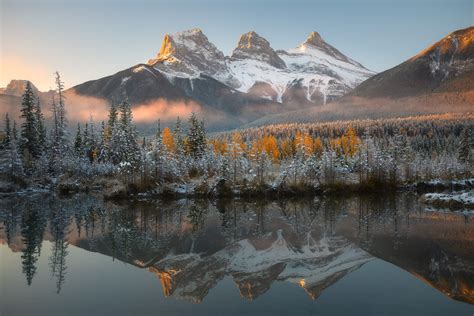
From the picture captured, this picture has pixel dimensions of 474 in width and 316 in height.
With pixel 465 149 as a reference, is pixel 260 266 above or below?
below

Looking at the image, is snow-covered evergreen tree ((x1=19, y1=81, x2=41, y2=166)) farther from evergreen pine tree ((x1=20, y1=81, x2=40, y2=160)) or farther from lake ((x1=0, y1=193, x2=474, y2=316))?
lake ((x1=0, y1=193, x2=474, y2=316))

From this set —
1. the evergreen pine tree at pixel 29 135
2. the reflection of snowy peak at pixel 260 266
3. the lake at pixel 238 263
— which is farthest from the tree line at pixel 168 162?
the reflection of snowy peak at pixel 260 266

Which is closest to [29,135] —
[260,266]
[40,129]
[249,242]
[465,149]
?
[40,129]

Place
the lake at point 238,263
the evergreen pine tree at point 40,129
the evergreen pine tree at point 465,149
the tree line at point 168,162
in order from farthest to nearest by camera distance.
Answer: the evergreen pine tree at point 465,149 < the evergreen pine tree at point 40,129 < the tree line at point 168,162 < the lake at point 238,263

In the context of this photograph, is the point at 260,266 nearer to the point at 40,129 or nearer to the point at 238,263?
the point at 238,263

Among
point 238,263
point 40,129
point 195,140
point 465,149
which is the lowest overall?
point 238,263

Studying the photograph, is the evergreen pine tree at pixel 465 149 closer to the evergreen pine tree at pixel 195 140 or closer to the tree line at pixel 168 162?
the tree line at pixel 168 162

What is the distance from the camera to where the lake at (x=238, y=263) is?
2090 centimetres

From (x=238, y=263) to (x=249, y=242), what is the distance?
7.34 meters

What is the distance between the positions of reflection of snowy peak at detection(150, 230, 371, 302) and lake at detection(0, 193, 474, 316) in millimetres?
69

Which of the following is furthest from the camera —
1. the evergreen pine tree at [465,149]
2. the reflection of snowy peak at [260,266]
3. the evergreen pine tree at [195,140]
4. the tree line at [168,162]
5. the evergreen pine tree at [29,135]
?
the evergreen pine tree at [465,149]

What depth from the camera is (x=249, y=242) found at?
36.4 meters

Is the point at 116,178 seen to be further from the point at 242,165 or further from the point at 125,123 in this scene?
the point at 242,165

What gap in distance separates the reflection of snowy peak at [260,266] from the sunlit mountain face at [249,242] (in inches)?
2.4
